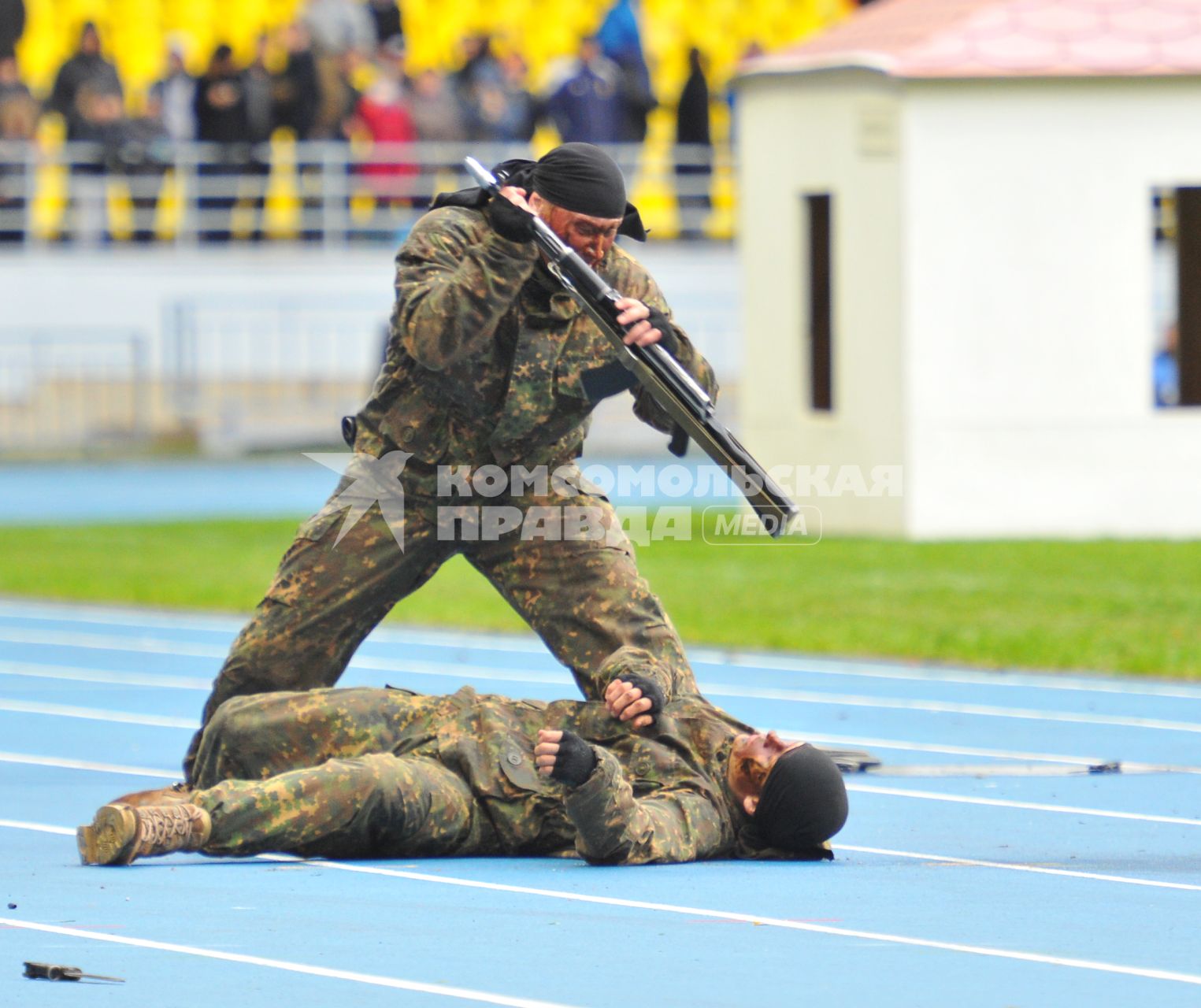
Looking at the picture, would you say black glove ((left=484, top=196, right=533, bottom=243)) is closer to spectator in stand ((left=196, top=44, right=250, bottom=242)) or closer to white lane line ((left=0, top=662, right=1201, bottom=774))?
white lane line ((left=0, top=662, right=1201, bottom=774))

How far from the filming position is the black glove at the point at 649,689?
6645 millimetres

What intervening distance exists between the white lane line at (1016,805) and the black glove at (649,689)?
154 centimetres

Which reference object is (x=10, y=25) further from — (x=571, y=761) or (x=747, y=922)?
(x=747, y=922)

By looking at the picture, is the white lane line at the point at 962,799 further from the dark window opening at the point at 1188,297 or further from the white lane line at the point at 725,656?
the dark window opening at the point at 1188,297

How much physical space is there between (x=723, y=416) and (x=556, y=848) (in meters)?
18.1

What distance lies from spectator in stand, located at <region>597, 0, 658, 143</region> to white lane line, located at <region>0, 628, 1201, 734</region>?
14042 millimetres

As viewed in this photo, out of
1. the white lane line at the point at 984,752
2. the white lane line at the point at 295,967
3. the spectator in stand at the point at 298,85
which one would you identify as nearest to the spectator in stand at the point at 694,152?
the spectator in stand at the point at 298,85

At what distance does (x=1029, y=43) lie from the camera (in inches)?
696

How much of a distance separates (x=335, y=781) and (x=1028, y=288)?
11856 millimetres

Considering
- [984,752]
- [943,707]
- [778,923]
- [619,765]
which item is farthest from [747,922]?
[943,707]

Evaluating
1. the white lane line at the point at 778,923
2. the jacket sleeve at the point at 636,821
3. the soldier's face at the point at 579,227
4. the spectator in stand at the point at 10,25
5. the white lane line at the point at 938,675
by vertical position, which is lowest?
the white lane line at the point at 938,675

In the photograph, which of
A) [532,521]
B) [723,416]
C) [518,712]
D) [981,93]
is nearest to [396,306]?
[532,521]

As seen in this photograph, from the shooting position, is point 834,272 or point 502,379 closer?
point 502,379

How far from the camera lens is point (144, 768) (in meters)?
8.51
